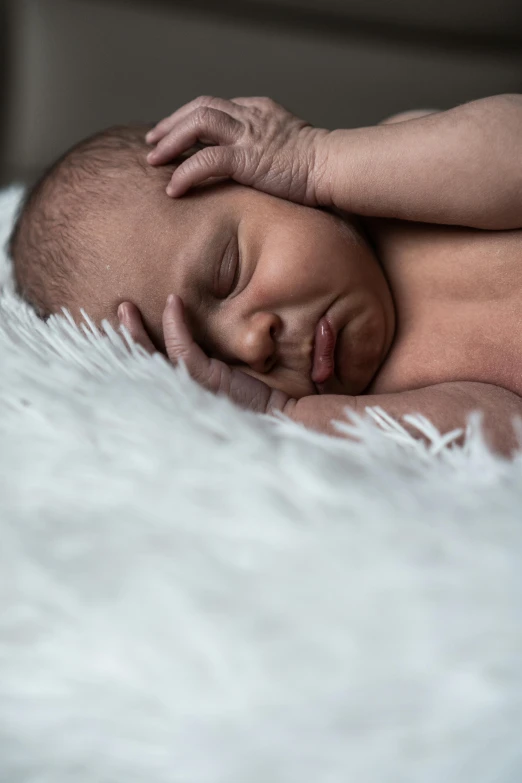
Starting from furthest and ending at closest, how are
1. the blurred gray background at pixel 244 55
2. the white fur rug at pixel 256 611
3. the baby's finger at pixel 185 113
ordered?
the blurred gray background at pixel 244 55, the baby's finger at pixel 185 113, the white fur rug at pixel 256 611

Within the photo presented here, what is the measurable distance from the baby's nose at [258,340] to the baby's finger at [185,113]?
283mm

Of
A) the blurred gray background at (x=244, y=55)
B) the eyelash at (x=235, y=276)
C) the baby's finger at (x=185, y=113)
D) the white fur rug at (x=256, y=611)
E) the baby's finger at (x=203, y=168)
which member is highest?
the blurred gray background at (x=244, y=55)

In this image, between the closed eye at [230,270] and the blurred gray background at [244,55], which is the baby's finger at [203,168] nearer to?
the closed eye at [230,270]

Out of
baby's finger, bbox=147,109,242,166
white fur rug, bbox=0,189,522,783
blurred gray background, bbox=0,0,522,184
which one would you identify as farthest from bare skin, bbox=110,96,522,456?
blurred gray background, bbox=0,0,522,184

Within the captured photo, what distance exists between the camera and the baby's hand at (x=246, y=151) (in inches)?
34.7

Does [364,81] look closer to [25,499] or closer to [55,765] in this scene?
[25,499]

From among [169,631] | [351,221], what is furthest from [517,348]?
[169,631]

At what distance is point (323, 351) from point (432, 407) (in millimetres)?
182

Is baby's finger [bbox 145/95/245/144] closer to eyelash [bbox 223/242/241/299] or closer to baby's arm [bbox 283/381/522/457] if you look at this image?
eyelash [bbox 223/242/241/299]

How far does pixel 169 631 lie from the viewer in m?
0.44

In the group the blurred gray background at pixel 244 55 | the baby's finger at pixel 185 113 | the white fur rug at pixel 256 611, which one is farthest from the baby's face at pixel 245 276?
the blurred gray background at pixel 244 55

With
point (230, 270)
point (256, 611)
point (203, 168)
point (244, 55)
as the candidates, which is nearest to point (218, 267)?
point (230, 270)

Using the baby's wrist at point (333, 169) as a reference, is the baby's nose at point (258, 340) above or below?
below

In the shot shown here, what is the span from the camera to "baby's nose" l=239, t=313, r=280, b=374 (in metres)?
0.85
